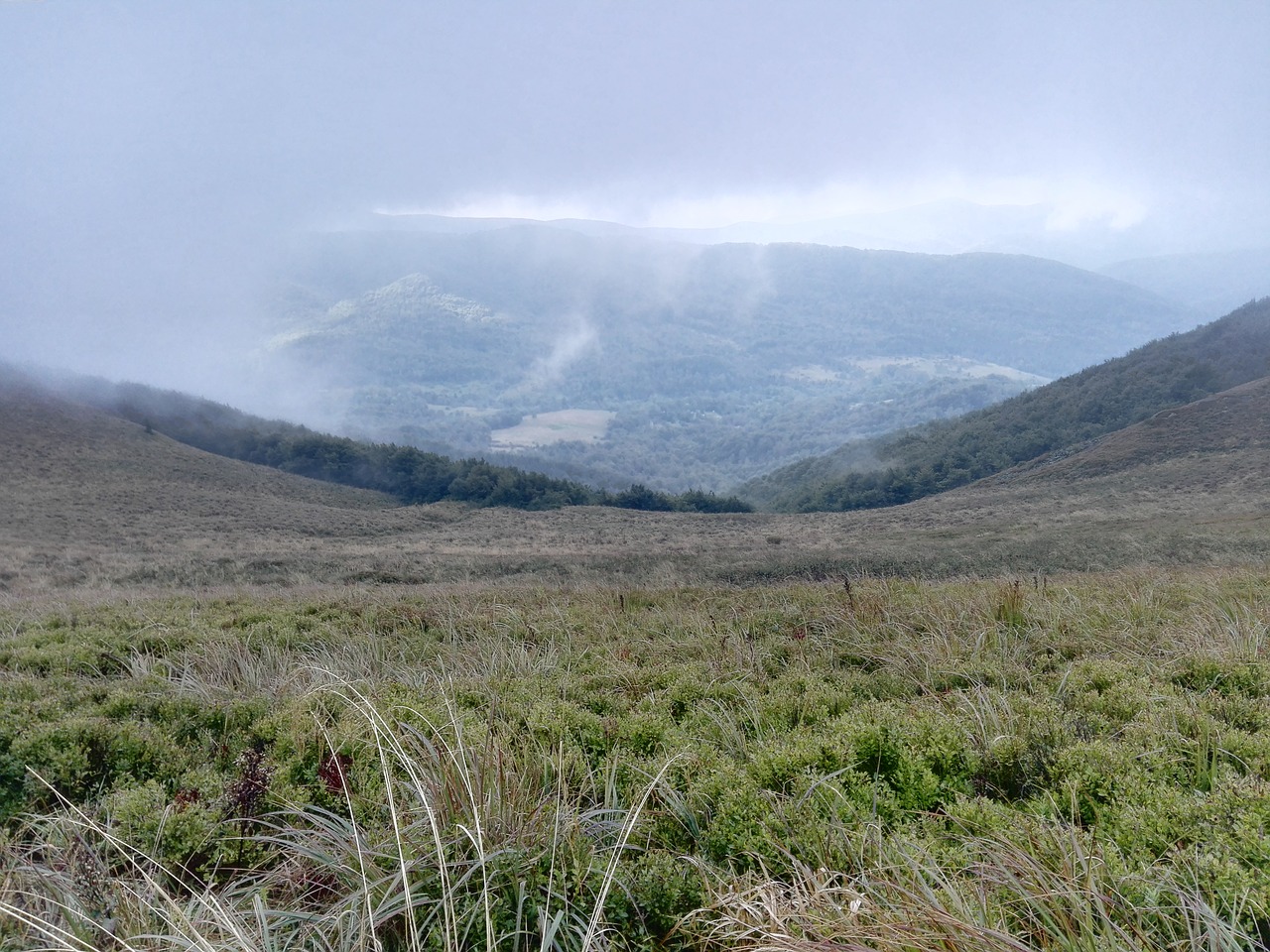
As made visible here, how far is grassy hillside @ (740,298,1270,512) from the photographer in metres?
57.9

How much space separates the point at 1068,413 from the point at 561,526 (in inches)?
1977

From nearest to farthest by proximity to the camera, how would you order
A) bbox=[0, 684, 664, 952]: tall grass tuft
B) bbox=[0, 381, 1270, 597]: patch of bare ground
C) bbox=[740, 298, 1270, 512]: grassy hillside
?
bbox=[0, 684, 664, 952]: tall grass tuft < bbox=[0, 381, 1270, 597]: patch of bare ground < bbox=[740, 298, 1270, 512]: grassy hillside

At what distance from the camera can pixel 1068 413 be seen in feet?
203

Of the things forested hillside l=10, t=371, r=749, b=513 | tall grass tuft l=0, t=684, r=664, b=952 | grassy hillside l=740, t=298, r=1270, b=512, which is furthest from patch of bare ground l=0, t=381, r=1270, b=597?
grassy hillside l=740, t=298, r=1270, b=512

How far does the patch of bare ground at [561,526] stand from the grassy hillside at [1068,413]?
44.2ft

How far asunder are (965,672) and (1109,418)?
6676 centimetres

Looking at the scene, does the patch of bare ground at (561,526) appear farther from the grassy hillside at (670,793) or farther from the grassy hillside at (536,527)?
the grassy hillside at (670,793)

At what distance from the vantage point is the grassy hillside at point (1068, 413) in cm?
5788

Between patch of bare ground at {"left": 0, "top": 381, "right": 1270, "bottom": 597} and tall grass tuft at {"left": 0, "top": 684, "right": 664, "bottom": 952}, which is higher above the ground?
tall grass tuft at {"left": 0, "top": 684, "right": 664, "bottom": 952}

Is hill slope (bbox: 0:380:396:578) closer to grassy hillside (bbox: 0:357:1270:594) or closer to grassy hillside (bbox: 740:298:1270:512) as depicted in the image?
grassy hillside (bbox: 0:357:1270:594)

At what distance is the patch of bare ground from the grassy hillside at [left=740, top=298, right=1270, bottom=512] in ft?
44.2

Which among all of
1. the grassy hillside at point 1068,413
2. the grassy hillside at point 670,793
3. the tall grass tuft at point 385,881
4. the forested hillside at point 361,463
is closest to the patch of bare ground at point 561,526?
the forested hillside at point 361,463

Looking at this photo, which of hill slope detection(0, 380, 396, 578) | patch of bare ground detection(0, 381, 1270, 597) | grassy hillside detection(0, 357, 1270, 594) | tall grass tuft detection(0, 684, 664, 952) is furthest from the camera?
hill slope detection(0, 380, 396, 578)

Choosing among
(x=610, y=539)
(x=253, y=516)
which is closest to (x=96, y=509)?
(x=253, y=516)
